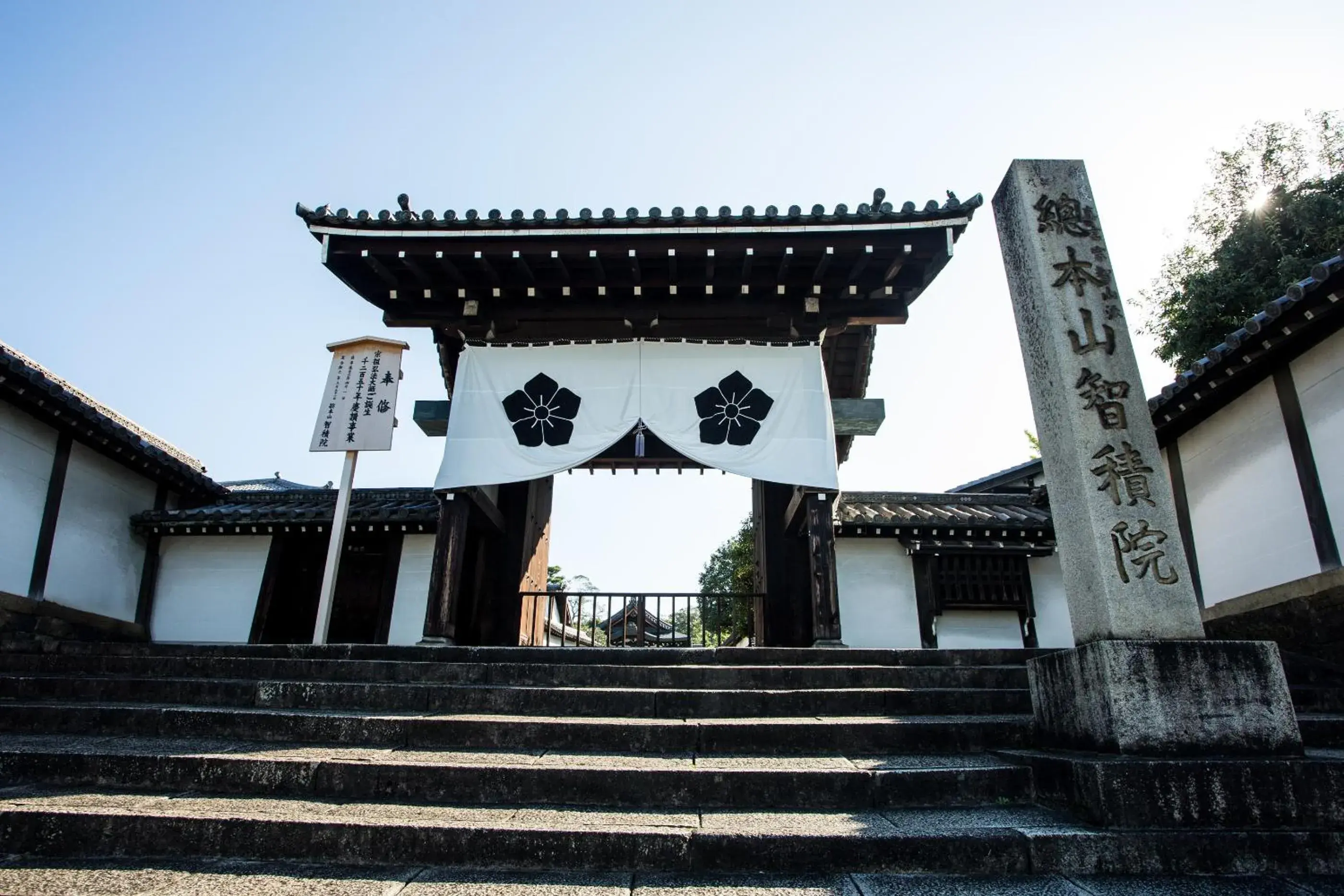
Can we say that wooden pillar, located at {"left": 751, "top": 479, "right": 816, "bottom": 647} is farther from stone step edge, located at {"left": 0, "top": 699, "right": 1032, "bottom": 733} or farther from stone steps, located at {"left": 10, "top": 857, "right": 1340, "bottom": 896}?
stone steps, located at {"left": 10, "top": 857, "right": 1340, "bottom": 896}

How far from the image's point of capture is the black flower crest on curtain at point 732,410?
877cm

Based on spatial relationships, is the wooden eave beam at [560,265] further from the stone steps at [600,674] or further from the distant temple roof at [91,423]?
the distant temple roof at [91,423]

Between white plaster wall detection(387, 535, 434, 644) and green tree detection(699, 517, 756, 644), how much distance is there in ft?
22.3

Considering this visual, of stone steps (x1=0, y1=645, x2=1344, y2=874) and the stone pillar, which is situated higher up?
the stone pillar

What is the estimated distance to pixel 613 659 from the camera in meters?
6.35

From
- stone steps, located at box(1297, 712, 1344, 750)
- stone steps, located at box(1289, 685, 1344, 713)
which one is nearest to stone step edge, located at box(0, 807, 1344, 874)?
stone steps, located at box(1297, 712, 1344, 750)

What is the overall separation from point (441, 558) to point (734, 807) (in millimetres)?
5461

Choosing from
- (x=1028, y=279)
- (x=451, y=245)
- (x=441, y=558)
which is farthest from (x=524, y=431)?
(x=1028, y=279)

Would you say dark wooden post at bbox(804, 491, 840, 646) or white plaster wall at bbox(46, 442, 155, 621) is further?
white plaster wall at bbox(46, 442, 155, 621)

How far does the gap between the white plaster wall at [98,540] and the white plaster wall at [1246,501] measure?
1487 centimetres

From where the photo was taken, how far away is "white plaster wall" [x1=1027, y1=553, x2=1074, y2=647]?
10586 millimetres

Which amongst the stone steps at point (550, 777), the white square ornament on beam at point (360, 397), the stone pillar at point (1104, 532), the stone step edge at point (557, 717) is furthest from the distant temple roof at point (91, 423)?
the stone pillar at point (1104, 532)

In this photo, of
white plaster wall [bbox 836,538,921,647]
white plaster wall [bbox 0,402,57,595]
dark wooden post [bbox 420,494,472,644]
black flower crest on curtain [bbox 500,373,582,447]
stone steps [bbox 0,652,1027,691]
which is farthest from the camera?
white plaster wall [bbox 836,538,921,647]

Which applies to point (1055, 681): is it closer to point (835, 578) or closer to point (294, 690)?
point (835, 578)
